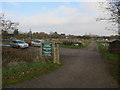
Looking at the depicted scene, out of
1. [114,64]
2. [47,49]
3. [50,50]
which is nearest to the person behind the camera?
[114,64]

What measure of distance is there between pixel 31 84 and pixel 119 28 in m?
10.2

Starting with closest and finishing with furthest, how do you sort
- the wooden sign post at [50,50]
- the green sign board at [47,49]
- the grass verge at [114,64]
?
the grass verge at [114,64]
the wooden sign post at [50,50]
the green sign board at [47,49]

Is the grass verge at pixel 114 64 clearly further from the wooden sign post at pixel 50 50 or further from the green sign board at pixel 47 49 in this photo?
the green sign board at pixel 47 49

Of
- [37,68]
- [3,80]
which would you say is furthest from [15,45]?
[3,80]

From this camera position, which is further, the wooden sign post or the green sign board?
the green sign board

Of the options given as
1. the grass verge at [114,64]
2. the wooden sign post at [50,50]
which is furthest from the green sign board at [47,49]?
the grass verge at [114,64]

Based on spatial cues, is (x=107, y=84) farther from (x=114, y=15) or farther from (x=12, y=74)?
(x=114, y=15)

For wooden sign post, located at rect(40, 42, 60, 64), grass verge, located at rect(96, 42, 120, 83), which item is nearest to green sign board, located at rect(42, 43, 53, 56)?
wooden sign post, located at rect(40, 42, 60, 64)

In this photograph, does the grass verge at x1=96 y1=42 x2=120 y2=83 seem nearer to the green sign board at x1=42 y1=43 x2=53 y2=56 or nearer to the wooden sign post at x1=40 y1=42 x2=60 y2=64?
the wooden sign post at x1=40 y1=42 x2=60 y2=64

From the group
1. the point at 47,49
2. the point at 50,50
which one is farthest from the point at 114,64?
the point at 47,49

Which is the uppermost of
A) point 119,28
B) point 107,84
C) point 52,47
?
point 119,28

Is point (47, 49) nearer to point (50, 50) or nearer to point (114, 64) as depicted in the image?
point (50, 50)

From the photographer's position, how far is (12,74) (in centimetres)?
536

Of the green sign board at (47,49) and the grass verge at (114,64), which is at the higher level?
the green sign board at (47,49)
